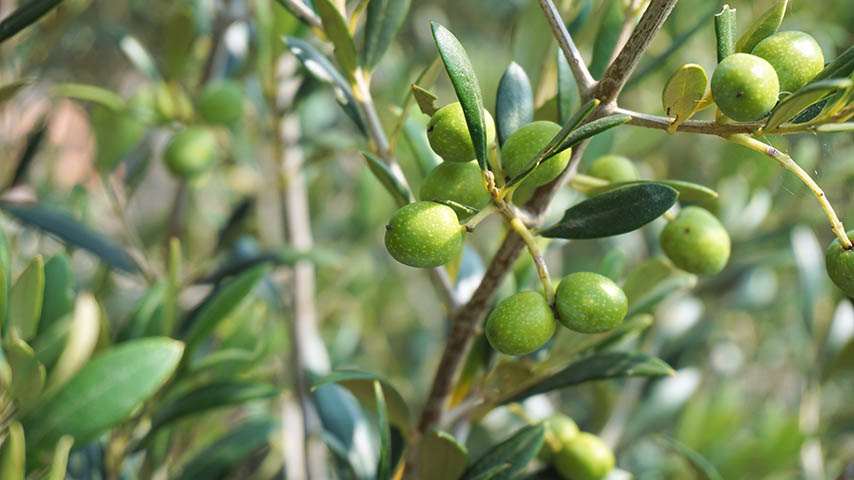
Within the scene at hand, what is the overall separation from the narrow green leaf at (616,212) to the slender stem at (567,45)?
9cm

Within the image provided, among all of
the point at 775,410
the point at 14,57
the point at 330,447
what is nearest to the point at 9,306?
the point at 330,447

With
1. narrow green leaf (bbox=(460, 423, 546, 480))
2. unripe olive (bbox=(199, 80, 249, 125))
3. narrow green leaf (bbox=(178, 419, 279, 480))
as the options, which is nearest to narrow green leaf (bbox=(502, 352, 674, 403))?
narrow green leaf (bbox=(460, 423, 546, 480))

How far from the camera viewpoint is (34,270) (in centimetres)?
72

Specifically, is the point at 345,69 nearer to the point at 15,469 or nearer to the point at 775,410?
the point at 15,469

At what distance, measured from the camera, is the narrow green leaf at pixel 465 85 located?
535 millimetres

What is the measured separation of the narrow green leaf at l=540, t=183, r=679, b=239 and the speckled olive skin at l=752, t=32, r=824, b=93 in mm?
125

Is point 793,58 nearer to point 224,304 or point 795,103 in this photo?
point 795,103

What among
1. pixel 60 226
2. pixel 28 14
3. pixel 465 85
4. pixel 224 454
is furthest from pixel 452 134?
pixel 60 226

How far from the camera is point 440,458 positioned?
74cm

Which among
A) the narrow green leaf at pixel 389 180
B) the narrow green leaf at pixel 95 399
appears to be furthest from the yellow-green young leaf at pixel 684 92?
the narrow green leaf at pixel 95 399

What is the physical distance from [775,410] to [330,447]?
944 millimetres

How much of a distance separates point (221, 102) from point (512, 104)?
0.77 metres

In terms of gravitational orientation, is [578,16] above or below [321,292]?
above

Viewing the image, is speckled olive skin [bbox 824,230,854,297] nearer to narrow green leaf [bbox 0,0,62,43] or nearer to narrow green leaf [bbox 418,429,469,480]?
narrow green leaf [bbox 418,429,469,480]
